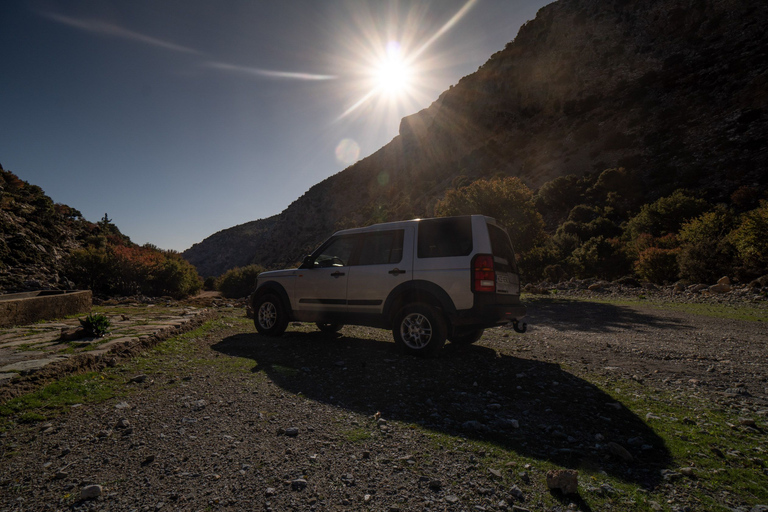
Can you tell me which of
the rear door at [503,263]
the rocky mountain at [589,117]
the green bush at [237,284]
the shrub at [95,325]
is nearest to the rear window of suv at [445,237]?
the rear door at [503,263]

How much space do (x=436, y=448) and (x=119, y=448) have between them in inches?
102

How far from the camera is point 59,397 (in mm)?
3557

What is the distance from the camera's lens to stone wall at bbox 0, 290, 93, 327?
6.22m

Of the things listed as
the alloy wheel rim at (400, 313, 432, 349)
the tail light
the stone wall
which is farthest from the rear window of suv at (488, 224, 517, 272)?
the stone wall

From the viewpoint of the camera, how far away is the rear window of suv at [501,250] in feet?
17.3

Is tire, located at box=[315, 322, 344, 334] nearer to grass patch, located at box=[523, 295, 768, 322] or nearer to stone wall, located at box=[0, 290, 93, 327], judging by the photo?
stone wall, located at box=[0, 290, 93, 327]

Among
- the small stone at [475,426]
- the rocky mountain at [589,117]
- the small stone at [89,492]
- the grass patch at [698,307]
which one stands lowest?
the small stone at [89,492]

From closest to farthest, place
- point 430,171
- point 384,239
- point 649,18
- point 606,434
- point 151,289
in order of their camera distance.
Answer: point 606,434, point 384,239, point 151,289, point 649,18, point 430,171

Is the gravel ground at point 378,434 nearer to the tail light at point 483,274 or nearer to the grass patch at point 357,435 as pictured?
the grass patch at point 357,435

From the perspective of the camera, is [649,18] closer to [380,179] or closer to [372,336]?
[380,179]

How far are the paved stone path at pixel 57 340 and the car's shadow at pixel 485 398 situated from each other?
1.52m

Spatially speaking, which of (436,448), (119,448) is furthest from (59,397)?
(436,448)

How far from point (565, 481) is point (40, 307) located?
9599 mm

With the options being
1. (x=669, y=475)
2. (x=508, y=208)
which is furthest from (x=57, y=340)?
(x=508, y=208)
